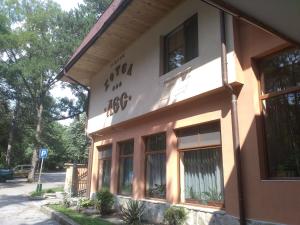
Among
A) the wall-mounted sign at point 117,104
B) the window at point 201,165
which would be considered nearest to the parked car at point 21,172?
the wall-mounted sign at point 117,104

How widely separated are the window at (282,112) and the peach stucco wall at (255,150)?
0.71 ft

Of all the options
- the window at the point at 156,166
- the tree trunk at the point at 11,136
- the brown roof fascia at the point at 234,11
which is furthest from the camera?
the tree trunk at the point at 11,136

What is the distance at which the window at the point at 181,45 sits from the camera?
952cm

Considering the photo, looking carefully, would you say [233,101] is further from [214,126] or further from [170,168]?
[170,168]

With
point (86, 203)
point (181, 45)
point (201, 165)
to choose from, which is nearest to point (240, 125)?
point (201, 165)

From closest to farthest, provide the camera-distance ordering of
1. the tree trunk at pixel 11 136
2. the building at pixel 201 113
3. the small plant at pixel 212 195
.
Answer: the building at pixel 201 113 < the small plant at pixel 212 195 < the tree trunk at pixel 11 136

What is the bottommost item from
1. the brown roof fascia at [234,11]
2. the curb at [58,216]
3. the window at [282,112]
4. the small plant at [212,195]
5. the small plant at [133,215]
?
the curb at [58,216]

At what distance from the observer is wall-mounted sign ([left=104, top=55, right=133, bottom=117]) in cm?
1292

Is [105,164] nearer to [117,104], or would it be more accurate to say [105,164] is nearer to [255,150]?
[117,104]

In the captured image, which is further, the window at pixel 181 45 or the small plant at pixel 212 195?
the window at pixel 181 45

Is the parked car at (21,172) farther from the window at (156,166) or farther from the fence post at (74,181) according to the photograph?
the window at (156,166)

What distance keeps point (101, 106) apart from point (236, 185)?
9.61m

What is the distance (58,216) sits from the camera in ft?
36.2

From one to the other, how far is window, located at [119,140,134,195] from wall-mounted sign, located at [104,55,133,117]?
1.58 m
